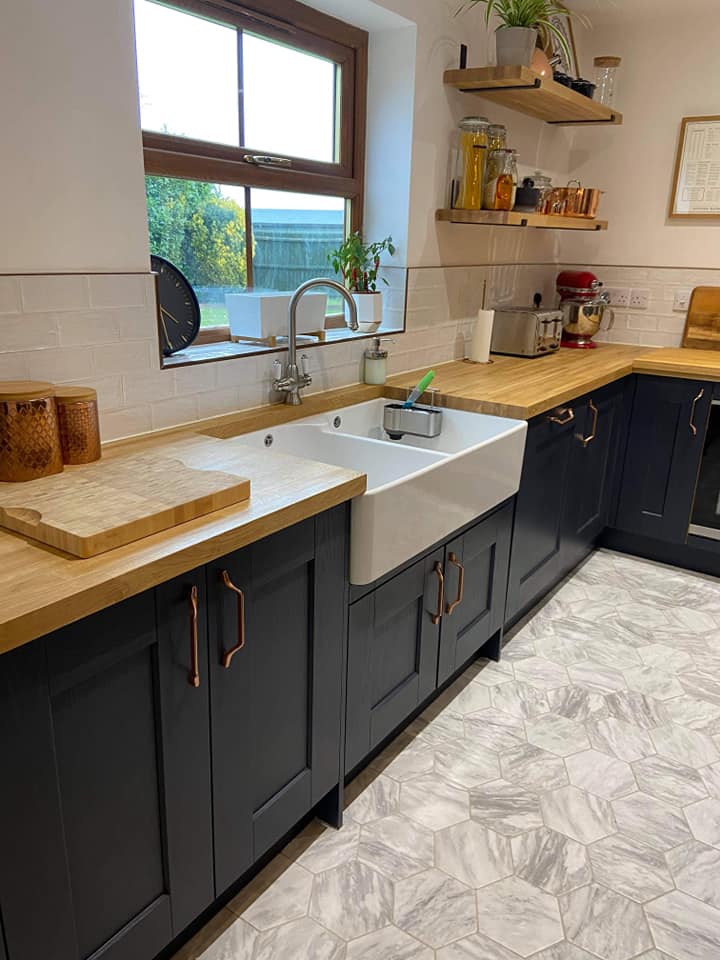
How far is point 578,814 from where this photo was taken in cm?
189

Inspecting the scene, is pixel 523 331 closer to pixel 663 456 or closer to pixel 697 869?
pixel 663 456

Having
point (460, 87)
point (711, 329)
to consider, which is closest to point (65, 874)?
point (460, 87)

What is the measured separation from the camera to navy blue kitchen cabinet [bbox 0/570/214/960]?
996mm

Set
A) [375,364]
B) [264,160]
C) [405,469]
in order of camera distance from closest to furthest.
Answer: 1. [405,469]
2. [264,160]
3. [375,364]

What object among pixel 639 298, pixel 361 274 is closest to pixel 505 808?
pixel 361 274

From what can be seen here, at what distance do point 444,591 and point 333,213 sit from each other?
4.74 ft

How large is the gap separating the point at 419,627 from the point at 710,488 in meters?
1.84

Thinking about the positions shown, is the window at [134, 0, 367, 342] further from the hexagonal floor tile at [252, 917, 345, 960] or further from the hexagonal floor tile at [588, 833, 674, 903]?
the hexagonal floor tile at [588, 833, 674, 903]

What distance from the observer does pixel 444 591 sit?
2057 mm

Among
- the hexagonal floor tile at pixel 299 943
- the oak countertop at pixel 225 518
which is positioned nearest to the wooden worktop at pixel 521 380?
the oak countertop at pixel 225 518

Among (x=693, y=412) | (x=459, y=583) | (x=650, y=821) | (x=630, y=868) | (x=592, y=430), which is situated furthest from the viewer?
(x=693, y=412)

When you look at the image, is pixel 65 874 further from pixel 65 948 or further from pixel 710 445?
pixel 710 445

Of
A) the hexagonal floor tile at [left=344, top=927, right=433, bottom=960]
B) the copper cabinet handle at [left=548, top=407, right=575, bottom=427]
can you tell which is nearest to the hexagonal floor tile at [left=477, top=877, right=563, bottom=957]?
the hexagonal floor tile at [left=344, top=927, right=433, bottom=960]

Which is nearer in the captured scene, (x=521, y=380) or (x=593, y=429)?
(x=521, y=380)
